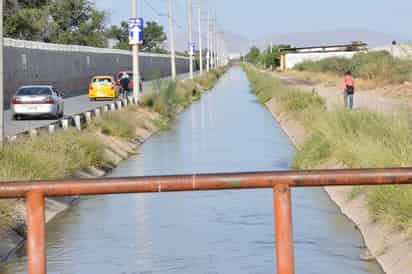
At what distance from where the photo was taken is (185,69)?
18575 centimetres

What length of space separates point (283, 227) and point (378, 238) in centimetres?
786

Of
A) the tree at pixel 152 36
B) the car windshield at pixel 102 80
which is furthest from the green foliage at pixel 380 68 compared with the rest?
the tree at pixel 152 36

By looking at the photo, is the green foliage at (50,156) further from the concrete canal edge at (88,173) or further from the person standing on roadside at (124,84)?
the person standing on roadside at (124,84)

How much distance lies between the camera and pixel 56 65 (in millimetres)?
62219

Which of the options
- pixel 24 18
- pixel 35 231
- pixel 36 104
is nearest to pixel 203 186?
pixel 35 231

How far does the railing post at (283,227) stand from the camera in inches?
221

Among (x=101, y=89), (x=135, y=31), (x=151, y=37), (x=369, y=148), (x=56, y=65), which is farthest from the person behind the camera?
(x=151, y=37)

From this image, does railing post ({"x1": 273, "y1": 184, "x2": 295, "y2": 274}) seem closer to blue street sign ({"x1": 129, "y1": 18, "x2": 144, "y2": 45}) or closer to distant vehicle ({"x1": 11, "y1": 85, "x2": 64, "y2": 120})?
distant vehicle ({"x1": 11, "y1": 85, "x2": 64, "y2": 120})

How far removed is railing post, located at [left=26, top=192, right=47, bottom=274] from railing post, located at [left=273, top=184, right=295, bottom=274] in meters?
1.35

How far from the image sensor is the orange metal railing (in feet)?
18.0

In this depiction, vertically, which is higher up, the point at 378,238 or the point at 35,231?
the point at 35,231

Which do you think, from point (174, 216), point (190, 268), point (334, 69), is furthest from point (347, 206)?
point (334, 69)

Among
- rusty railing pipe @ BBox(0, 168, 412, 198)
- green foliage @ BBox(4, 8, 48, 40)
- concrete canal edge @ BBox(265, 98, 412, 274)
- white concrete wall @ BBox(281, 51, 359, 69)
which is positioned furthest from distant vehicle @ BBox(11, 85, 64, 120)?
white concrete wall @ BBox(281, 51, 359, 69)

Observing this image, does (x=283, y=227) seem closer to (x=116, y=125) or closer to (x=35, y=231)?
(x=35, y=231)
